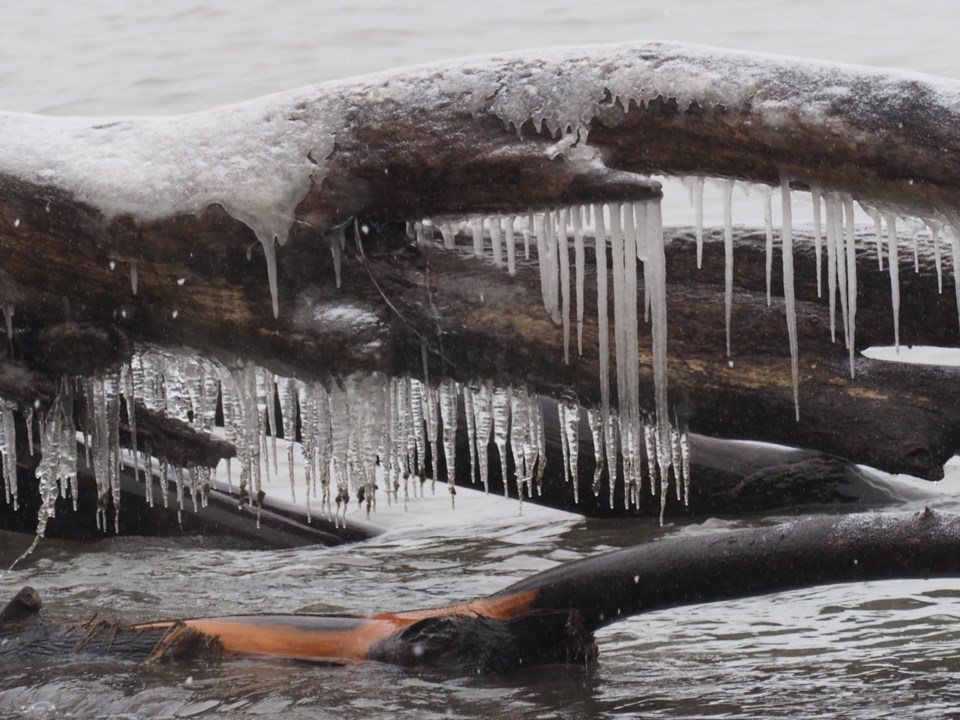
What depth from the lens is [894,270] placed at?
4.44 metres

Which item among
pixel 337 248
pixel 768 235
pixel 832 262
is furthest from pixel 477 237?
pixel 832 262

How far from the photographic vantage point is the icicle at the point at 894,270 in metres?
4.27

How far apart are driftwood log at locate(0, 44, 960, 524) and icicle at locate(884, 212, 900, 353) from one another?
0.19 feet

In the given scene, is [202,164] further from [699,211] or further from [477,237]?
[699,211]

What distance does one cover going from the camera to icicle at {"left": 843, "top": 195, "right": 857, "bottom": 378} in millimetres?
4266

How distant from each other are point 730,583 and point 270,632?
1.48 metres

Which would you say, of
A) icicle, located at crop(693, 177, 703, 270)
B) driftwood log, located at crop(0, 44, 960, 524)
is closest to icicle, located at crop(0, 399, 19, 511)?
driftwood log, located at crop(0, 44, 960, 524)

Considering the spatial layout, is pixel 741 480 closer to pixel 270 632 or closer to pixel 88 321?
pixel 270 632

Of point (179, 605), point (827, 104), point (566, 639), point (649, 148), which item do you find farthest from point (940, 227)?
point (179, 605)

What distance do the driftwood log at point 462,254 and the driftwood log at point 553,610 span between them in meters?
0.41

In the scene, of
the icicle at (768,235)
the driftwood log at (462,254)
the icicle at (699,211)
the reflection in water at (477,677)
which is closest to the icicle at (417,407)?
the driftwood log at (462,254)

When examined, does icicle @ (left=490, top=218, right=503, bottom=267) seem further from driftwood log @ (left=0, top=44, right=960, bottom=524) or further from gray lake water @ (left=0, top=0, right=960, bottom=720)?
gray lake water @ (left=0, top=0, right=960, bottom=720)

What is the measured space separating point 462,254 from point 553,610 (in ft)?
3.56

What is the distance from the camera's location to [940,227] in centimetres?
422
